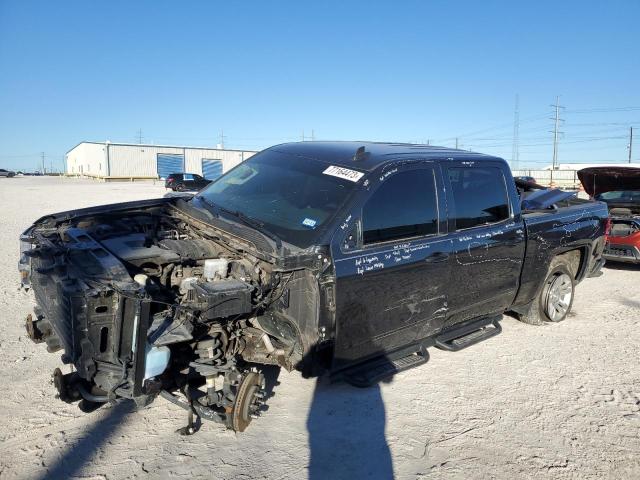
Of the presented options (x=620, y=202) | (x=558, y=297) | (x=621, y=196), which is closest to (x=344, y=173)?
(x=558, y=297)

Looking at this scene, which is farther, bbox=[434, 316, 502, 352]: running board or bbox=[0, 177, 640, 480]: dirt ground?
bbox=[434, 316, 502, 352]: running board

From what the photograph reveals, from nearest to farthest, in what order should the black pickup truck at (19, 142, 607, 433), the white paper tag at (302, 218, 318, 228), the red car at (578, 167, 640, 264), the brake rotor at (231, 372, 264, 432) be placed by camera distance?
the black pickup truck at (19, 142, 607, 433) < the brake rotor at (231, 372, 264, 432) < the white paper tag at (302, 218, 318, 228) < the red car at (578, 167, 640, 264)

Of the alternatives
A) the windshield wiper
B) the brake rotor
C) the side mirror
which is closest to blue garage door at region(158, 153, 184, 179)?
the windshield wiper

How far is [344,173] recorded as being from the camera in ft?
12.2

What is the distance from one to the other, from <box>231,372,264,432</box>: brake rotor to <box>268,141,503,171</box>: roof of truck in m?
1.79

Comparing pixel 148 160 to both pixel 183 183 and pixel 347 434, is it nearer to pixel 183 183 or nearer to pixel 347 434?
pixel 183 183

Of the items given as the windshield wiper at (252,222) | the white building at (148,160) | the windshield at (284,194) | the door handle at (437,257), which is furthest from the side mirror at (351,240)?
the white building at (148,160)

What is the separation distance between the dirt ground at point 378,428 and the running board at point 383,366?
0.24m

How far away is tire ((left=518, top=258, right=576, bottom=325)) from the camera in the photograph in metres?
5.41

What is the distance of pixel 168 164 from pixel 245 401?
173 feet

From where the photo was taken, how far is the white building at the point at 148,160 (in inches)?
1907

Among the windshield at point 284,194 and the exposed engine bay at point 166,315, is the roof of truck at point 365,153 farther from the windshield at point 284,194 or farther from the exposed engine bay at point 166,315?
the exposed engine bay at point 166,315

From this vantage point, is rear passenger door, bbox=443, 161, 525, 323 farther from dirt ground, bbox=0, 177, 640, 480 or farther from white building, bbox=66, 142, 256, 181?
white building, bbox=66, 142, 256, 181

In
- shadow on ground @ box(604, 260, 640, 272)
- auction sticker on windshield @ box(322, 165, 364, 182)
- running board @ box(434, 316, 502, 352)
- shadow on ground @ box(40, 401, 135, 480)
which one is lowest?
shadow on ground @ box(604, 260, 640, 272)
